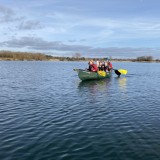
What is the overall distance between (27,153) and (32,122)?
428 cm

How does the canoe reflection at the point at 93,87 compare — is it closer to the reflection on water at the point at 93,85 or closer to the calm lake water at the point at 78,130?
the reflection on water at the point at 93,85

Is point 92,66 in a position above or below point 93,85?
above

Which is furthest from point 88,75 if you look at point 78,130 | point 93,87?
point 78,130

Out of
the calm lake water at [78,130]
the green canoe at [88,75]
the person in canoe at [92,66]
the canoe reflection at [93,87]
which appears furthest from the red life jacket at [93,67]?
the calm lake water at [78,130]

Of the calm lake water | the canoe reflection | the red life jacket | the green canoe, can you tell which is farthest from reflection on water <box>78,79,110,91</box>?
the calm lake water

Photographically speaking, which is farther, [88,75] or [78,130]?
[88,75]

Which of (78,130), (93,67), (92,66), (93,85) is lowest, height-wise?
(93,85)

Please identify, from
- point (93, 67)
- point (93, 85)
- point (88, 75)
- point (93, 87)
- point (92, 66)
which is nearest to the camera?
point (93, 87)

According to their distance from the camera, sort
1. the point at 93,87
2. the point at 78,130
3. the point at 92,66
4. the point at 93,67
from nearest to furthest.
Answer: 1. the point at 78,130
2. the point at 93,87
3. the point at 92,66
4. the point at 93,67

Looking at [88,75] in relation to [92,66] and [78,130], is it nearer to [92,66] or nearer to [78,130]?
[92,66]

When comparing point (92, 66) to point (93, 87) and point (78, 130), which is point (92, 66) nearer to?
point (93, 87)

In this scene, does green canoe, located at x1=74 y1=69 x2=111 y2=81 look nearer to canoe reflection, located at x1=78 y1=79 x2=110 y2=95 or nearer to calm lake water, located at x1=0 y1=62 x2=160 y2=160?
canoe reflection, located at x1=78 y1=79 x2=110 y2=95

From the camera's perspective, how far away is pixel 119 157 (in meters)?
10.1

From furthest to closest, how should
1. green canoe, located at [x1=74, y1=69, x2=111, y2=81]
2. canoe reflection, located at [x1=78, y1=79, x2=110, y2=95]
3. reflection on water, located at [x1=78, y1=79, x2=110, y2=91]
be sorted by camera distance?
green canoe, located at [x1=74, y1=69, x2=111, y2=81]
reflection on water, located at [x1=78, y1=79, x2=110, y2=91]
canoe reflection, located at [x1=78, y1=79, x2=110, y2=95]
